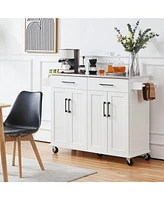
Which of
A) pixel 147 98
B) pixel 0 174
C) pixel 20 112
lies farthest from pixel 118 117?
pixel 0 174

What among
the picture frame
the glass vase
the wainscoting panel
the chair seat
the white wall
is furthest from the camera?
the wainscoting panel

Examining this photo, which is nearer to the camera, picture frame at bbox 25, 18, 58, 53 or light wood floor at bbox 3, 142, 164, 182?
light wood floor at bbox 3, 142, 164, 182

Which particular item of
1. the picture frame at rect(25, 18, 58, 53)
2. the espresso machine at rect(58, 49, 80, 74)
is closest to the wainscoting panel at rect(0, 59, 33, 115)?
the picture frame at rect(25, 18, 58, 53)

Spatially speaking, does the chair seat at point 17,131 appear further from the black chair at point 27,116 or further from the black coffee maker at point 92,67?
the black coffee maker at point 92,67

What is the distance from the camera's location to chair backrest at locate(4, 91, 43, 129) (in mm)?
4109

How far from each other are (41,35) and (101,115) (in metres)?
1.64

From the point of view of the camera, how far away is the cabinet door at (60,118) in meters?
4.85

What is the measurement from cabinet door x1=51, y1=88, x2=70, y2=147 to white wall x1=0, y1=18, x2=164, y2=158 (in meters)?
0.64

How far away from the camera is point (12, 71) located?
5.98 metres

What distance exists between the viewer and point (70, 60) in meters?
4.93

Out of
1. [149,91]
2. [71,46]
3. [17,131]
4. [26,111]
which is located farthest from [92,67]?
[17,131]

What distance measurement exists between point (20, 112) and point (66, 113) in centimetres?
75

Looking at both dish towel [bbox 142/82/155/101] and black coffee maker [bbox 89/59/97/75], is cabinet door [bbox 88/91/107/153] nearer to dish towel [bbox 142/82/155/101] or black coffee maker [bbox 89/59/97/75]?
black coffee maker [bbox 89/59/97/75]

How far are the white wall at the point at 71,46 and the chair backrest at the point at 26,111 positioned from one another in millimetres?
1201
